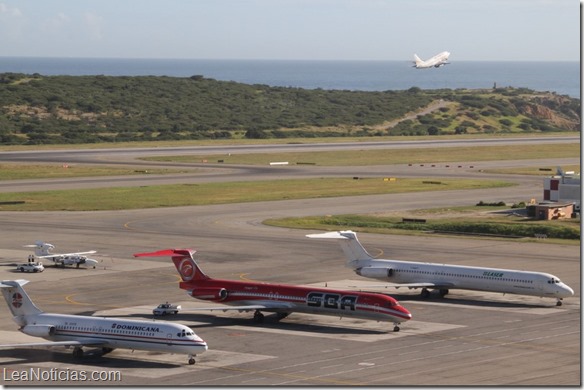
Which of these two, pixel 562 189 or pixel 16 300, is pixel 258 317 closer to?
pixel 16 300

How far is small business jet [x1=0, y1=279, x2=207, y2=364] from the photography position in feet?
212

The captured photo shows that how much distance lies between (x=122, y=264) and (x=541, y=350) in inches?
1882

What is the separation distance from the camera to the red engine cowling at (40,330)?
67.8 meters

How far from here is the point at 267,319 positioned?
7969 centimetres

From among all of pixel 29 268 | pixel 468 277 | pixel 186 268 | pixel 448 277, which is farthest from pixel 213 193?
pixel 186 268

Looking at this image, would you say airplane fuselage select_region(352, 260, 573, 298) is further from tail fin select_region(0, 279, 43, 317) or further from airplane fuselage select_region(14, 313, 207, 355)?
tail fin select_region(0, 279, 43, 317)

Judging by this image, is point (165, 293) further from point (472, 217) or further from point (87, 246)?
point (472, 217)

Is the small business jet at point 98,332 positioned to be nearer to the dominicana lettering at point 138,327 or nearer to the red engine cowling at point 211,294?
the dominicana lettering at point 138,327

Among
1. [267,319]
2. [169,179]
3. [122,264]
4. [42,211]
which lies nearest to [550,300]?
[267,319]

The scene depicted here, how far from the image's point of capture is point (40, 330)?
67.9 meters

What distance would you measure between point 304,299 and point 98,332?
52.5 feet

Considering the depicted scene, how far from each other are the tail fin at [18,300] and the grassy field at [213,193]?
260ft

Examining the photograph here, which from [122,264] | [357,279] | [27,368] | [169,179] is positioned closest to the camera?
[27,368]

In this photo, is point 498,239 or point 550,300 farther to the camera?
point 498,239
